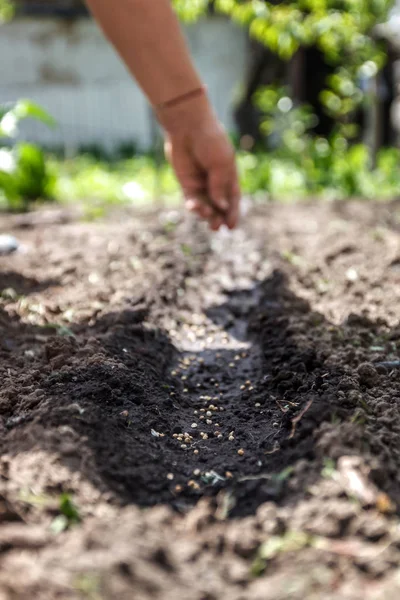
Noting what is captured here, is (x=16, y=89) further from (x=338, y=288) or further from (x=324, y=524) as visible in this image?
(x=324, y=524)

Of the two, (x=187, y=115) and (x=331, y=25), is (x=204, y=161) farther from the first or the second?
(x=331, y=25)

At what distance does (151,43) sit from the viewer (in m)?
2.08

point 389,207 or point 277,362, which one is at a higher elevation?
point 277,362

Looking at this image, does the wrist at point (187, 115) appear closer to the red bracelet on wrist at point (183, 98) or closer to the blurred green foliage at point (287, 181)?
the red bracelet on wrist at point (183, 98)

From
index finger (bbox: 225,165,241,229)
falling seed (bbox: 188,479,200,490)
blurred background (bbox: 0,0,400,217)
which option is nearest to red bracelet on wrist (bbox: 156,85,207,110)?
index finger (bbox: 225,165,241,229)

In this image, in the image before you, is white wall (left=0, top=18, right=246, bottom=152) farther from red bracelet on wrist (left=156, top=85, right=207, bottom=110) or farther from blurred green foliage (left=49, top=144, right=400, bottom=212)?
red bracelet on wrist (left=156, top=85, right=207, bottom=110)

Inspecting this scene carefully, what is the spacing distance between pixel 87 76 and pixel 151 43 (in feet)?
23.9

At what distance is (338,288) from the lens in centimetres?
281

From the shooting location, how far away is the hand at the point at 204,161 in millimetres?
2240

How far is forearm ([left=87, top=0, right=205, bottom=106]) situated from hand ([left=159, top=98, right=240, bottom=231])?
9 centimetres

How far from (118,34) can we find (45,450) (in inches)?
53.6

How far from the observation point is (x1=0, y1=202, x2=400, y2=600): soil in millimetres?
1067

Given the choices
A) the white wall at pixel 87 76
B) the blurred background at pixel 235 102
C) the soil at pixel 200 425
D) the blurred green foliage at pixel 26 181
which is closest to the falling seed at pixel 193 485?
the soil at pixel 200 425

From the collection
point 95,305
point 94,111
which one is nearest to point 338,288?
point 95,305
